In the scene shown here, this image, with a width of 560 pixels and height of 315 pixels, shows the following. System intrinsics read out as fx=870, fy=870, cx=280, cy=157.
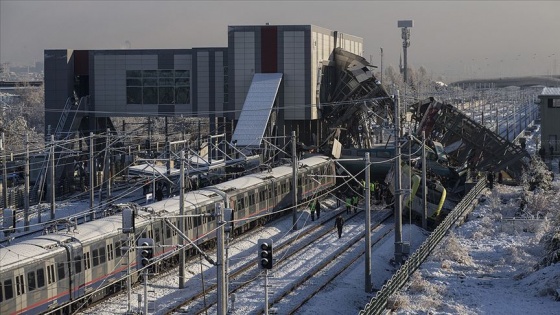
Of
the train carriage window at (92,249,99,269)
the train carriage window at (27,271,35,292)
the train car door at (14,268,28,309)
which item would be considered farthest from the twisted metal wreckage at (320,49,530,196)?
the train car door at (14,268,28,309)

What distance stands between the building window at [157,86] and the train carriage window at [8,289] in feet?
137

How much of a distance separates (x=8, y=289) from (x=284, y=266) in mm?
12581

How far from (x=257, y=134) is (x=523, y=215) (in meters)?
20.1

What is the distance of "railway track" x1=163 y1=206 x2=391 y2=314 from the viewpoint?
26312 millimetres

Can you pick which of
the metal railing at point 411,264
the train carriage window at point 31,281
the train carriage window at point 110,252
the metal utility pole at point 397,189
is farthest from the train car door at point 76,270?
the metal utility pole at point 397,189

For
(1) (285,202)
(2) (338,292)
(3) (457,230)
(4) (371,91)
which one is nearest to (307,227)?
(1) (285,202)

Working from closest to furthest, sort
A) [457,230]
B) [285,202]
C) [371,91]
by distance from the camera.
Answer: [457,230] < [285,202] < [371,91]

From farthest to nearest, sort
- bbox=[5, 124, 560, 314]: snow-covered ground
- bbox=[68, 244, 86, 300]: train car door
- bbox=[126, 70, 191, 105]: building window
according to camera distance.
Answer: bbox=[126, 70, 191, 105]: building window
bbox=[68, 244, 86, 300]: train car door
bbox=[5, 124, 560, 314]: snow-covered ground

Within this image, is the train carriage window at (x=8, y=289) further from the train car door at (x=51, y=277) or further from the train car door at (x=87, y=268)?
the train car door at (x=87, y=268)

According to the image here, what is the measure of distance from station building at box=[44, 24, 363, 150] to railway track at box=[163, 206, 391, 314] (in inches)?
678

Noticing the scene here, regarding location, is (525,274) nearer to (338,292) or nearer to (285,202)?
(338,292)

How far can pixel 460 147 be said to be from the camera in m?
56.5

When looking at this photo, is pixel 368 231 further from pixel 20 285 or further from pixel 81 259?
pixel 20 285

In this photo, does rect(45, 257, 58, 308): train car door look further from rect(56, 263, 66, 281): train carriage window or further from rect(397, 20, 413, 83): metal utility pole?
rect(397, 20, 413, 83): metal utility pole
